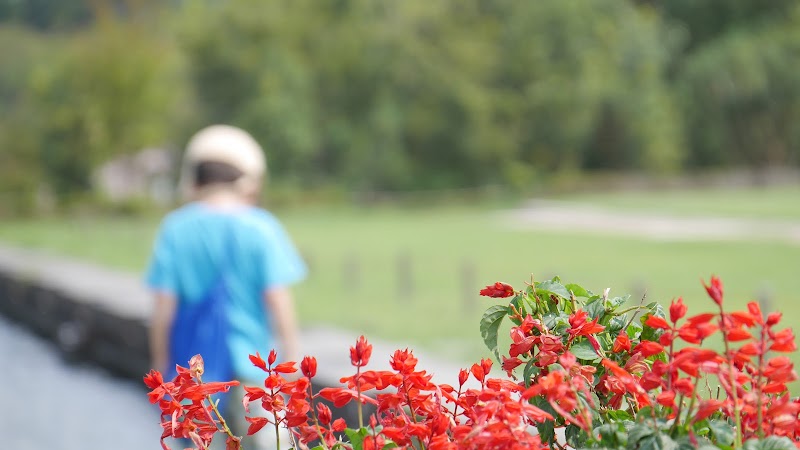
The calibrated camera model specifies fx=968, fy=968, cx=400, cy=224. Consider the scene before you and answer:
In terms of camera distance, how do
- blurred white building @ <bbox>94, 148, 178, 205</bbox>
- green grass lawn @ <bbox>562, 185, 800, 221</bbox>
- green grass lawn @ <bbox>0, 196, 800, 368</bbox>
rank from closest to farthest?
1. green grass lawn @ <bbox>0, 196, 800, 368</bbox>
2. green grass lawn @ <bbox>562, 185, 800, 221</bbox>
3. blurred white building @ <bbox>94, 148, 178, 205</bbox>

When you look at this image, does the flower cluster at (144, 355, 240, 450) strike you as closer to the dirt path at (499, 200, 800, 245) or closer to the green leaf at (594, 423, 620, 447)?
the green leaf at (594, 423, 620, 447)

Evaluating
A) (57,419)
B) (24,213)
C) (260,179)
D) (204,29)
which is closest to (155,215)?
(24,213)

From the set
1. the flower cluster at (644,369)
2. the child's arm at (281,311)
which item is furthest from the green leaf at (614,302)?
the child's arm at (281,311)

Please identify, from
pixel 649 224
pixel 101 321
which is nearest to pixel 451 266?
pixel 101 321

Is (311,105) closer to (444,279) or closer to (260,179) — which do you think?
(444,279)

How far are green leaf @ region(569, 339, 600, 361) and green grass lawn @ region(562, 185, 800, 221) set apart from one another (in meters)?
29.7

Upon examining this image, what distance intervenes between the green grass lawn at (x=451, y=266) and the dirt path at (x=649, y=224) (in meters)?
1.39

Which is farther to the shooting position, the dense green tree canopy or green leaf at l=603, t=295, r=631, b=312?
the dense green tree canopy

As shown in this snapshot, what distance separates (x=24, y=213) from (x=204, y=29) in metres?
14.1

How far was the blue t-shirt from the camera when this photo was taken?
11.8 feet

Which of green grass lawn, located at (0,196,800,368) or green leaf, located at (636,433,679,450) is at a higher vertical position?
green grass lawn, located at (0,196,800,368)

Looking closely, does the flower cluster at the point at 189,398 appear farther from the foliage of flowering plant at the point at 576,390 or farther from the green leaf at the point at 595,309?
the green leaf at the point at 595,309

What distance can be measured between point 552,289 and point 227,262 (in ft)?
7.27

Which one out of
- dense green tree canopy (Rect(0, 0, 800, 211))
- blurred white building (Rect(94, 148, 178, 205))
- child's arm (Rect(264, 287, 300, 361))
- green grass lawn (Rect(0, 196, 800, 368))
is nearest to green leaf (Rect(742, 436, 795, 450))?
green grass lawn (Rect(0, 196, 800, 368))
